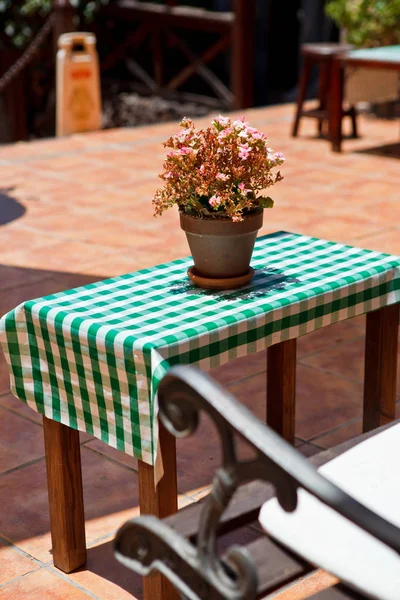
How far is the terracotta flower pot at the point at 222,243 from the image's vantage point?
257 cm

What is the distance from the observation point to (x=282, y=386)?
3.07 m

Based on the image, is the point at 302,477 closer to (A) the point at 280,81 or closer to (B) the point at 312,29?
(B) the point at 312,29

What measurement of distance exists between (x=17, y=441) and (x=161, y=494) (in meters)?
1.31

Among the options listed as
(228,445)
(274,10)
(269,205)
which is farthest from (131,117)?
(228,445)

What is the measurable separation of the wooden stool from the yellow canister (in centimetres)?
208

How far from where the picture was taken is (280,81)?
13.6 metres

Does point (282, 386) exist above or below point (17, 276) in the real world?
above

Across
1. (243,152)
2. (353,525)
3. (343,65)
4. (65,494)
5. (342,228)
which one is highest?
(243,152)

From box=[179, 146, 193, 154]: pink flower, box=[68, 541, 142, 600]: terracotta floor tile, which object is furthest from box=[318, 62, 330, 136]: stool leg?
box=[68, 541, 142, 600]: terracotta floor tile

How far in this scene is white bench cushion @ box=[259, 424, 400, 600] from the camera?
177 cm

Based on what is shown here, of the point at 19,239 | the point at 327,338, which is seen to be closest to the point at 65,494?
the point at 327,338

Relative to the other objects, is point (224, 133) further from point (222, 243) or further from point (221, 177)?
point (222, 243)

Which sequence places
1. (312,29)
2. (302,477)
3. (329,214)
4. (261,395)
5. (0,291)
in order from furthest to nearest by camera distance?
1. (312,29)
2. (329,214)
3. (0,291)
4. (261,395)
5. (302,477)

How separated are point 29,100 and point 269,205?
11.5 m
